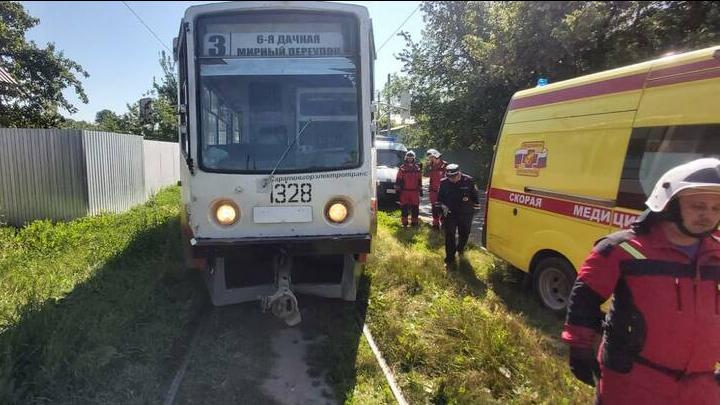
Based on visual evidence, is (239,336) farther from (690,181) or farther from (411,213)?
(411,213)

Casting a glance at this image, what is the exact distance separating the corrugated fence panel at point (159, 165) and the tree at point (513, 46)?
34.5 feet

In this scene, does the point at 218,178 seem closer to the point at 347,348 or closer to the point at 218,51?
the point at 218,51

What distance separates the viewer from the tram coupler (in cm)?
433

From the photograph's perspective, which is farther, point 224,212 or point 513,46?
point 513,46

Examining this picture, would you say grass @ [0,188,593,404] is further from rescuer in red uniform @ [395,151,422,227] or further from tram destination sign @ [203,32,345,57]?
rescuer in red uniform @ [395,151,422,227]

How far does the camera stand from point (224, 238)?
4324mm

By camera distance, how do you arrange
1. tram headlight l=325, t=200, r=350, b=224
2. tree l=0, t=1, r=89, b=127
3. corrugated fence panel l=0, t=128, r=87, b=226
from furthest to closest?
tree l=0, t=1, r=89, b=127 → corrugated fence panel l=0, t=128, r=87, b=226 → tram headlight l=325, t=200, r=350, b=224

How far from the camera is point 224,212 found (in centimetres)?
433

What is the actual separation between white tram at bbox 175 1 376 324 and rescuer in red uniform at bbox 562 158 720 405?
8.70 feet

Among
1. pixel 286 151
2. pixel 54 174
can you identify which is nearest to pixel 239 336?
pixel 286 151

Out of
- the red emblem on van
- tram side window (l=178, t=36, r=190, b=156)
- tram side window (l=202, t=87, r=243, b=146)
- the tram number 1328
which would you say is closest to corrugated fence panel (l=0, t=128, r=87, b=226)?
tram side window (l=178, t=36, r=190, b=156)

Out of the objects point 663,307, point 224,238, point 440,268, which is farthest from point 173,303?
point 663,307

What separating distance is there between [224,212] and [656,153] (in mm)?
3646

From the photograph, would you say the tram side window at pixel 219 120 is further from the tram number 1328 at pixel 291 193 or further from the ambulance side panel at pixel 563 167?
the ambulance side panel at pixel 563 167
